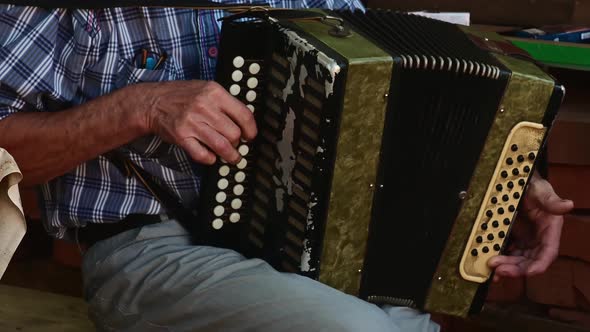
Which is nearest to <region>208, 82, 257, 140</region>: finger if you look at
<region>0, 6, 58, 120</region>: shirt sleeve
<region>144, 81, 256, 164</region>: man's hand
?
<region>144, 81, 256, 164</region>: man's hand

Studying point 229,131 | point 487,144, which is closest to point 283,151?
point 229,131

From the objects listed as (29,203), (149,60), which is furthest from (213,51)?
(29,203)

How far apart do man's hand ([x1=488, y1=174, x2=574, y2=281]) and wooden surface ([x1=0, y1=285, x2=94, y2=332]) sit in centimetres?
90

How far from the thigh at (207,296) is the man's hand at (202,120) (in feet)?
0.68

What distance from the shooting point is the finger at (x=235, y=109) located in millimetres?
1758

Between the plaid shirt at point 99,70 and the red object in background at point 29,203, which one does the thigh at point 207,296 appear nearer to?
the plaid shirt at point 99,70

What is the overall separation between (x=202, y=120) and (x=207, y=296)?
0.30 metres

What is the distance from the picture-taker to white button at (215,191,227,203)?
185 centimetres

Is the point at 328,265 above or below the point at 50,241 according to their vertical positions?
above

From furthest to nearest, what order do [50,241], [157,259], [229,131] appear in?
[50,241] < [157,259] < [229,131]

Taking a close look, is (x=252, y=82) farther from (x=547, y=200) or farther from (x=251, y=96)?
(x=547, y=200)

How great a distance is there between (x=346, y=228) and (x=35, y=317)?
0.81 m

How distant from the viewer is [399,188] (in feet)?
6.05

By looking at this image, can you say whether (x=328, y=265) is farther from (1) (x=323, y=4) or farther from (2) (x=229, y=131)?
(1) (x=323, y=4)
